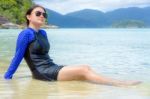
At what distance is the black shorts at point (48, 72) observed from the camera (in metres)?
7.32

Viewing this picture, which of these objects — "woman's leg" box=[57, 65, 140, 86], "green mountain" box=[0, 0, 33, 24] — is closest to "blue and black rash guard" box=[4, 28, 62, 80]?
"woman's leg" box=[57, 65, 140, 86]

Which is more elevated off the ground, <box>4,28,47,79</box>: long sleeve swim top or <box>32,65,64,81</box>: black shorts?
<box>4,28,47,79</box>: long sleeve swim top

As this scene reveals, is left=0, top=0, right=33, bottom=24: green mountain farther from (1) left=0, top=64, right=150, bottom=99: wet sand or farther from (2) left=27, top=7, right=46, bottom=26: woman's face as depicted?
(1) left=0, top=64, right=150, bottom=99: wet sand

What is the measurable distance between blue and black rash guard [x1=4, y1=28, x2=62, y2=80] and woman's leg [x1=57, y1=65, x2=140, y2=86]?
4.6 inches

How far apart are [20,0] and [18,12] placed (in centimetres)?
915

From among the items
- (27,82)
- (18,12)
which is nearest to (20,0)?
(18,12)

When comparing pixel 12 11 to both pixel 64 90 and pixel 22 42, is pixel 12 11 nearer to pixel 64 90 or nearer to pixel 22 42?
pixel 22 42

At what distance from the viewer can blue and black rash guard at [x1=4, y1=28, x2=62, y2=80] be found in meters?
7.29

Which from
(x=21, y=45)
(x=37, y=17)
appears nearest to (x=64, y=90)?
(x=21, y=45)

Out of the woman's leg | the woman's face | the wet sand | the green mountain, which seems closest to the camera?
the wet sand

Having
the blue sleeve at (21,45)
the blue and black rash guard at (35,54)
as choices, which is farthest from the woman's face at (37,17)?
the blue sleeve at (21,45)

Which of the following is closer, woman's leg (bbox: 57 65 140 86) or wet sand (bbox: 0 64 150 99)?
wet sand (bbox: 0 64 150 99)

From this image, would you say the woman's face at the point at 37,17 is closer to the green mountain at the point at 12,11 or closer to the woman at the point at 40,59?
the woman at the point at 40,59

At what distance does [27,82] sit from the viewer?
7.61 metres
